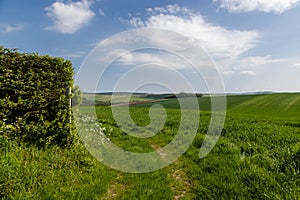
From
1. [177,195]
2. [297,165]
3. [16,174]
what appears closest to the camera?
[16,174]

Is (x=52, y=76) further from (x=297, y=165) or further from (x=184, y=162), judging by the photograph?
(x=297, y=165)

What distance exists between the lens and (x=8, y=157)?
606 centimetres

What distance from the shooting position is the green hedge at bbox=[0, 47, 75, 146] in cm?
771

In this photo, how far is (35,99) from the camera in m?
8.21

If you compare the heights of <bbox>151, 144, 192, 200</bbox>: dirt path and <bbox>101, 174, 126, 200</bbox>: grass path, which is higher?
<bbox>101, 174, 126, 200</bbox>: grass path

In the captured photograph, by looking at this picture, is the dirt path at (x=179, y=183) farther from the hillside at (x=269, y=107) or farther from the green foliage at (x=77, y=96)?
the hillside at (x=269, y=107)

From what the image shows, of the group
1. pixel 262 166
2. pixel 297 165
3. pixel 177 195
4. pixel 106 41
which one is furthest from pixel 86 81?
pixel 297 165

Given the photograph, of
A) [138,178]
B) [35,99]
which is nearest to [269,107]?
[138,178]

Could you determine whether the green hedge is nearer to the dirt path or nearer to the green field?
the green field

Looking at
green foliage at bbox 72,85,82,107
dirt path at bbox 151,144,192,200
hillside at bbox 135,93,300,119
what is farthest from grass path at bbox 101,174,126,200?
hillside at bbox 135,93,300,119

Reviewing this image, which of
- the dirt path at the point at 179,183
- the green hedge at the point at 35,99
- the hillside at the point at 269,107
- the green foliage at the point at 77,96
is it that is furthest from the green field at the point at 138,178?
the hillside at the point at 269,107

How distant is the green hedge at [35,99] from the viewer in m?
7.71

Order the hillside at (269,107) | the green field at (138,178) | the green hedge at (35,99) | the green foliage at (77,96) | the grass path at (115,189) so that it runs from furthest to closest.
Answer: the hillside at (269,107)
the green foliage at (77,96)
the green hedge at (35,99)
the grass path at (115,189)
the green field at (138,178)

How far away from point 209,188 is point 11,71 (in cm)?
735
